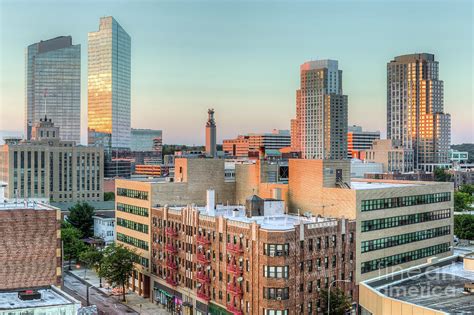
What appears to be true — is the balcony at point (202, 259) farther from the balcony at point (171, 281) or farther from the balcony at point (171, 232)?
the balcony at point (171, 281)

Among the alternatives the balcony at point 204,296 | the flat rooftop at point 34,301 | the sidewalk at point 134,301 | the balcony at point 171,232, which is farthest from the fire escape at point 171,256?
the flat rooftop at point 34,301

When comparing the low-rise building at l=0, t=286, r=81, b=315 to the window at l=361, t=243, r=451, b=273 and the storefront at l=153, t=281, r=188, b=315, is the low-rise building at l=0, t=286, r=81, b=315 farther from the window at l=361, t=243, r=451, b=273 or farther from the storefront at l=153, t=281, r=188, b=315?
the window at l=361, t=243, r=451, b=273

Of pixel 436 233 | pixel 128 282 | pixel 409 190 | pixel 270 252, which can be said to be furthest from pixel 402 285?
pixel 128 282

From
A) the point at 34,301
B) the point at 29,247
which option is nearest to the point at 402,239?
the point at 29,247

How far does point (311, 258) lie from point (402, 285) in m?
21.5

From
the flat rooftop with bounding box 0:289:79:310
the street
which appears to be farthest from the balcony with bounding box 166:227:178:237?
the flat rooftop with bounding box 0:289:79:310

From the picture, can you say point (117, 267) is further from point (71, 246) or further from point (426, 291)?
point (426, 291)

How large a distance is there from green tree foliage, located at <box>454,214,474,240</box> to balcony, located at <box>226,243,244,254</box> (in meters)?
87.2

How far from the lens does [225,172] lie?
12281 centimetres

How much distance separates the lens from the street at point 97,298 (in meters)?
102

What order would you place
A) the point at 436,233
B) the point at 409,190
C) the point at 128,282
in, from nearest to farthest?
the point at 409,190 → the point at 436,233 → the point at 128,282

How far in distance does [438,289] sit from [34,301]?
3986 centimetres

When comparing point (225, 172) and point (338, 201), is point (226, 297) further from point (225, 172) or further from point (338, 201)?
point (225, 172)

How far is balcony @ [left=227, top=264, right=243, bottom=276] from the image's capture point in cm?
8312
